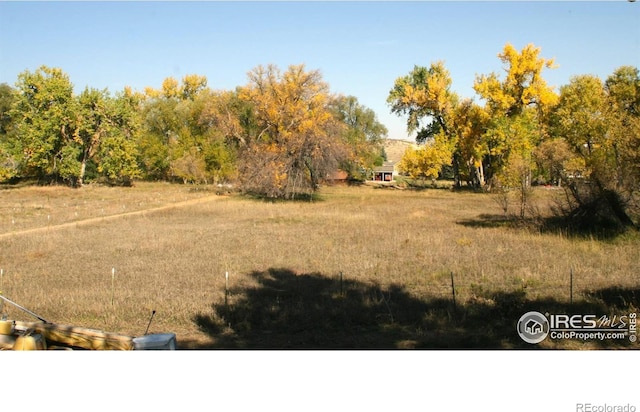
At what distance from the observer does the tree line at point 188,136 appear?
45.5 m

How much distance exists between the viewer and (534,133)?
49.6 meters

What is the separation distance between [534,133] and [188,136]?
39.7 metres

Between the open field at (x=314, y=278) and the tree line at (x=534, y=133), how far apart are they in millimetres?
2370

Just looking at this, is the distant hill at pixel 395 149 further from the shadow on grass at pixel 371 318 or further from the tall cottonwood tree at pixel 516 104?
the shadow on grass at pixel 371 318

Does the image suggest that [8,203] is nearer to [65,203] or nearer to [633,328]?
[65,203]

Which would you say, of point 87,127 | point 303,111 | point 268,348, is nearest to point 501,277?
point 268,348

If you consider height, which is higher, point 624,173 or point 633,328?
point 624,173

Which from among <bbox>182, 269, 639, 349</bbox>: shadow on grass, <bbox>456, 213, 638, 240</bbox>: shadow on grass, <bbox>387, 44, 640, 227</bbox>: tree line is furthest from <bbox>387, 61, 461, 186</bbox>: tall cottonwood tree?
<bbox>182, 269, 639, 349</bbox>: shadow on grass

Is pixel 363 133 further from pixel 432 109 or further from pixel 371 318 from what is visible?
pixel 371 318

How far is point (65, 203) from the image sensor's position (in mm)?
41250

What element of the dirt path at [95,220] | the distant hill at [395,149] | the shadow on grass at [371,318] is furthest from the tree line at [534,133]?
the distant hill at [395,149]

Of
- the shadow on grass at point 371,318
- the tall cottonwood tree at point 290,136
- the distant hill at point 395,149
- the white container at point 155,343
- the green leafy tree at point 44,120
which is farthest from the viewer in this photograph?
the distant hill at point 395,149

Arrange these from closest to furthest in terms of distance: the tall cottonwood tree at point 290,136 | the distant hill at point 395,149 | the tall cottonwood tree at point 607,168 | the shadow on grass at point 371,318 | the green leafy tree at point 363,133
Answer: the shadow on grass at point 371,318 < the tall cottonwood tree at point 607,168 < the tall cottonwood tree at point 290,136 < the green leafy tree at point 363,133 < the distant hill at point 395,149
